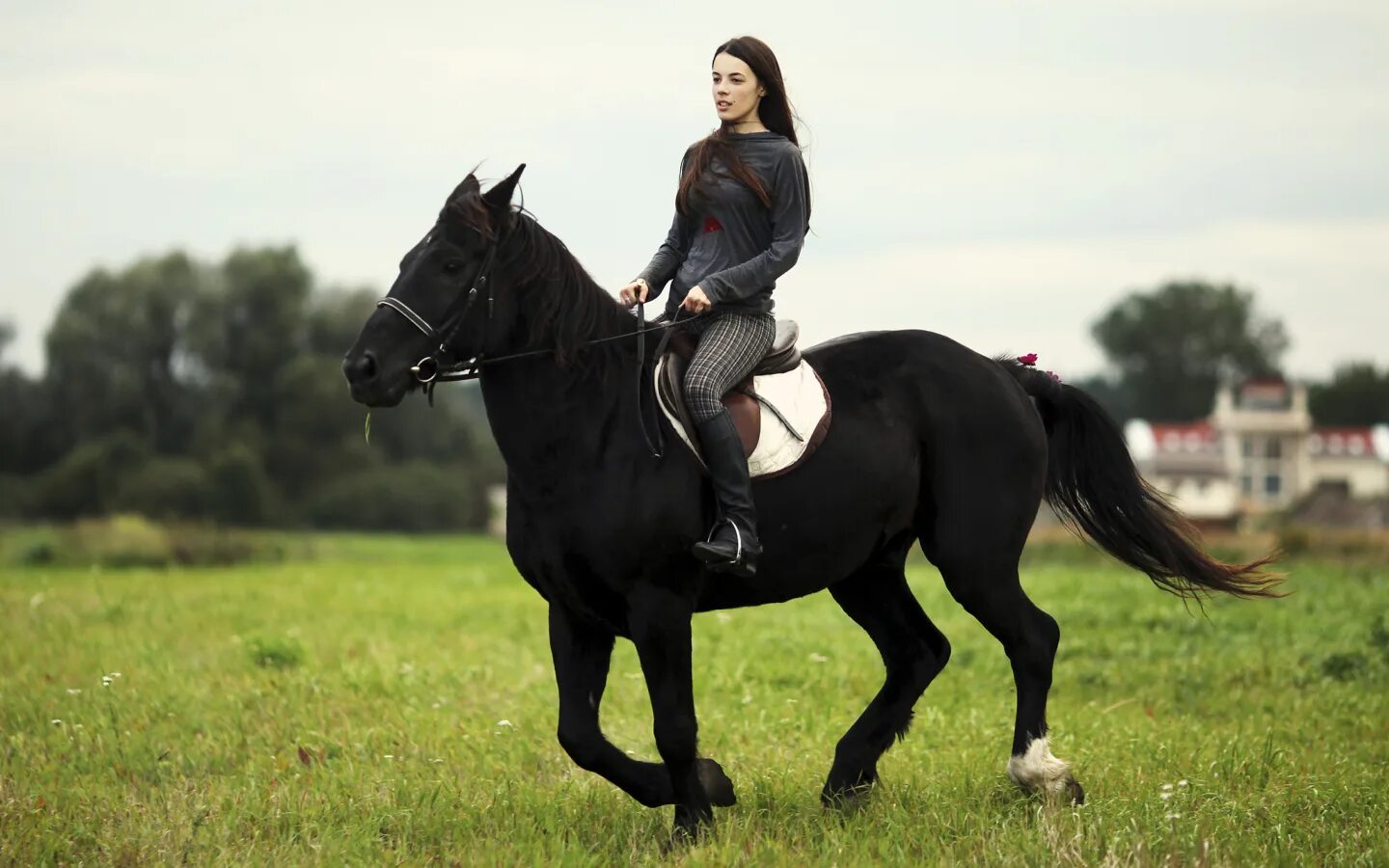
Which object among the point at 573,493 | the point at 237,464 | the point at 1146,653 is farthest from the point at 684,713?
the point at 237,464

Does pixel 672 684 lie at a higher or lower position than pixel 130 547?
higher

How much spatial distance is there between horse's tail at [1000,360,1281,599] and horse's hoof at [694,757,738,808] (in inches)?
90.8

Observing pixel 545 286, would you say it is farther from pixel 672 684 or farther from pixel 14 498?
pixel 14 498

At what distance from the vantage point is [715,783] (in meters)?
6.42

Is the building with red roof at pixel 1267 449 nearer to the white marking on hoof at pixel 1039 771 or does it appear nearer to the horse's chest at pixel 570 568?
the white marking on hoof at pixel 1039 771

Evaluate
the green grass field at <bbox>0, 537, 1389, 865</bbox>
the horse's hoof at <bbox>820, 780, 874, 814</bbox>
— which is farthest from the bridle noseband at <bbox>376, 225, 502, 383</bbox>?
the horse's hoof at <bbox>820, 780, 874, 814</bbox>

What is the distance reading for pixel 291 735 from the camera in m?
8.95

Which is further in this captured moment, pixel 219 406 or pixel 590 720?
pixel 219 406

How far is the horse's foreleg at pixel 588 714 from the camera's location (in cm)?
623

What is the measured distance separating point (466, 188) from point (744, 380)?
1.41m

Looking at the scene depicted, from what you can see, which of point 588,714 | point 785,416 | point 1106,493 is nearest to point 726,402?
point 785,416

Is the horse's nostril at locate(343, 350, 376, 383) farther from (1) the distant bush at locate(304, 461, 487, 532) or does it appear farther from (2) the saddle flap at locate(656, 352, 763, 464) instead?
(1) the distant bush at locate(304, 461, 487, 532)

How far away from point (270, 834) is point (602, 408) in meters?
2.37

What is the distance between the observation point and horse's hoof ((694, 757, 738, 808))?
6391mm
